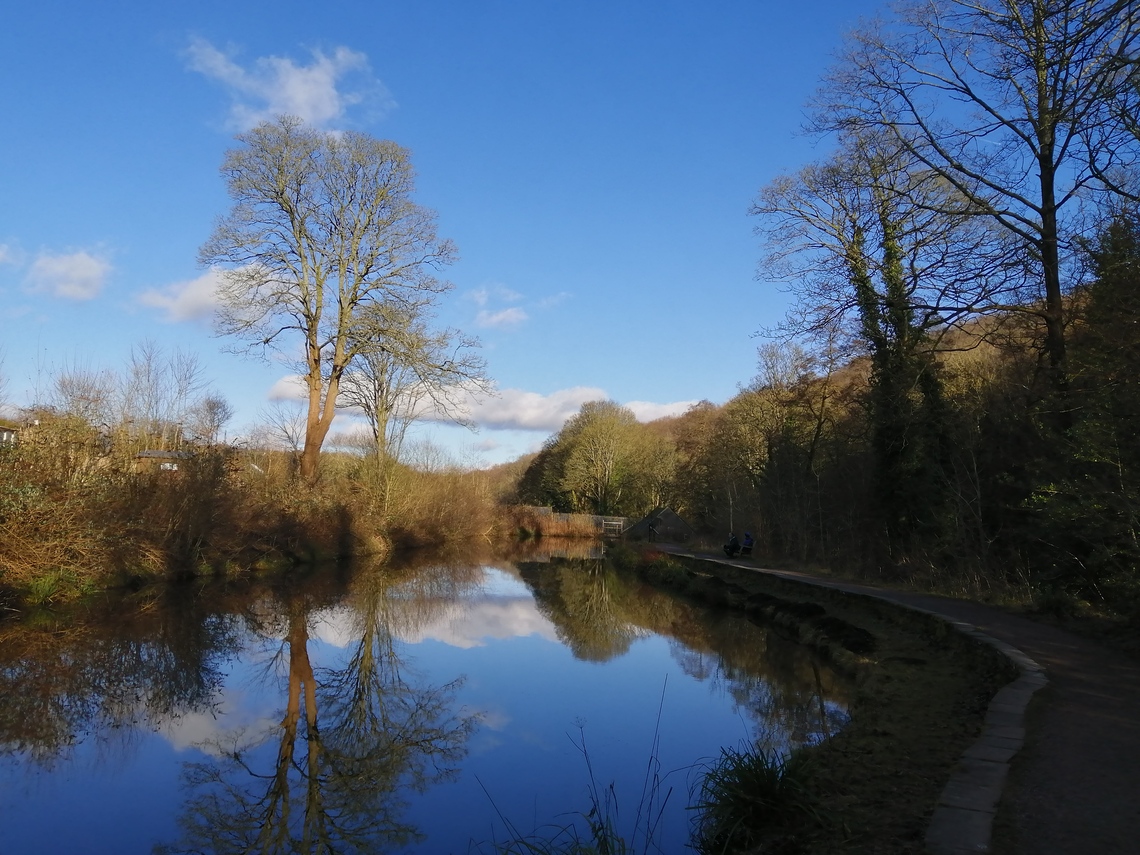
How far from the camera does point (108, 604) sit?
12797mm

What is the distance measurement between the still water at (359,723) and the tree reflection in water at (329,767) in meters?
0.02

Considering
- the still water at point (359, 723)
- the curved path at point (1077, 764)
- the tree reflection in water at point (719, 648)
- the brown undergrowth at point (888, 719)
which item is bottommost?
the tree reflection in water at point (719, 648)

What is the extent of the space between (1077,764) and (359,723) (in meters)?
5.70

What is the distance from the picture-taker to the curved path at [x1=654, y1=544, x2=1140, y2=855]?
332 centimetres

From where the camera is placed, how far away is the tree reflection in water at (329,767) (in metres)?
4.67

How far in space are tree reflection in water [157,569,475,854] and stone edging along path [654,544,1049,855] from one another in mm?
3057

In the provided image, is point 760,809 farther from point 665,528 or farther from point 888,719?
point 665,528

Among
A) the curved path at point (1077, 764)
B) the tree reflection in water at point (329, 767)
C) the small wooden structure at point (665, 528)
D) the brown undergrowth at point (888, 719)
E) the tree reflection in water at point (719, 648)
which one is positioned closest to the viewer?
the curved path at point (1077, 764)

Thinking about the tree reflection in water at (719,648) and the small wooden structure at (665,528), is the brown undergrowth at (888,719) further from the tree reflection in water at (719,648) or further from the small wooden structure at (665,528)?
the small wooden structure at (665,528)

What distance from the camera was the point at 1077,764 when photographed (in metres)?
4.25

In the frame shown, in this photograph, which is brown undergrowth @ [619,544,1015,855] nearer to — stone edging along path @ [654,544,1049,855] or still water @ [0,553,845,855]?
stone edging along path @ [654,544,1049,855]

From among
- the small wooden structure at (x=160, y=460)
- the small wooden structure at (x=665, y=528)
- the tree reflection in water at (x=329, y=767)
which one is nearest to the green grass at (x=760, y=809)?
the tree reflection in water at (x=329, y=767)

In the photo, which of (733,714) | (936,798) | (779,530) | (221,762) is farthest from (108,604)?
(779,530)

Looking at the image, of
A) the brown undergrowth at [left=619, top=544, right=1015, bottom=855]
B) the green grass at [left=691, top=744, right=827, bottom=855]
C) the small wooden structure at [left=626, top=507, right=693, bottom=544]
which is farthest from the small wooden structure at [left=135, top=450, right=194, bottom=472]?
the small wooden structure at [left=626, top=507, right=693, bottom=544]
